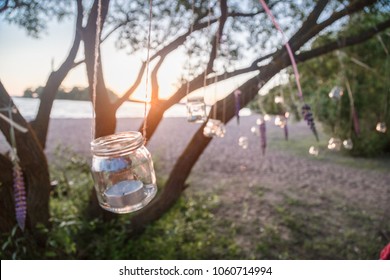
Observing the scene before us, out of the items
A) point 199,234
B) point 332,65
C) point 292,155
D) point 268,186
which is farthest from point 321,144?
point 199,234

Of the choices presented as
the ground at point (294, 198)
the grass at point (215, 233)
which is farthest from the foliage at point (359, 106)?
the grass at point (215, 233)

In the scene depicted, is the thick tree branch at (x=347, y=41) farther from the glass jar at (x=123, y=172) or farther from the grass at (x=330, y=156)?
the grass at (x=330, y=156)

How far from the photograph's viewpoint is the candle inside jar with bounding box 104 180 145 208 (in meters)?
1.16

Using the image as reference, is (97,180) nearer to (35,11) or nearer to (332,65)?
(35,11)

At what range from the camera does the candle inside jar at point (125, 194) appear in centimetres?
116

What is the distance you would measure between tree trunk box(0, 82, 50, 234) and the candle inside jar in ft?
5.79

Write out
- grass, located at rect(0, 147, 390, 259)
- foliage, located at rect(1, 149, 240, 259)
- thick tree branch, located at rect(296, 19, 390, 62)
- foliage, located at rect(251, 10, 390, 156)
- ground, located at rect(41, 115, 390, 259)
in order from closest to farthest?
1. foliage, located at rect(1, 149, 240, 259)
2. thick tree branch, located at rect(296, 19, 390, 62)
3. grass, located at rect(0, 147, 390, 259)
4. ground, located at rect(41, 115, 390, 259)
5. foliage, located at rect(251, 10, 390, 156)

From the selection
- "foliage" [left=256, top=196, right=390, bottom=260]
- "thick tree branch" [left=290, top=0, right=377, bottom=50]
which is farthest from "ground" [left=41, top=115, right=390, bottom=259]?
"thick tree branch" [left=290, top=0, right=377, bottom=50]

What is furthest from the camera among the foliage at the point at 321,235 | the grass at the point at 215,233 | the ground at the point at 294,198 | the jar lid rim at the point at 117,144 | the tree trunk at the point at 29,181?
the ground at the point at 294,198

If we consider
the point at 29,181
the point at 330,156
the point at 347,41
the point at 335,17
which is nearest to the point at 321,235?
the point at 347,41

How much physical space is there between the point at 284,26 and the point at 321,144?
884 centimetres

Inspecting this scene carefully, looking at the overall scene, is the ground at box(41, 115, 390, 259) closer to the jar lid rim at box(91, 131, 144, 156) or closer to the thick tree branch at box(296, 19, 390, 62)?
the thick tree branch at box(296, 19, 390, 62)
